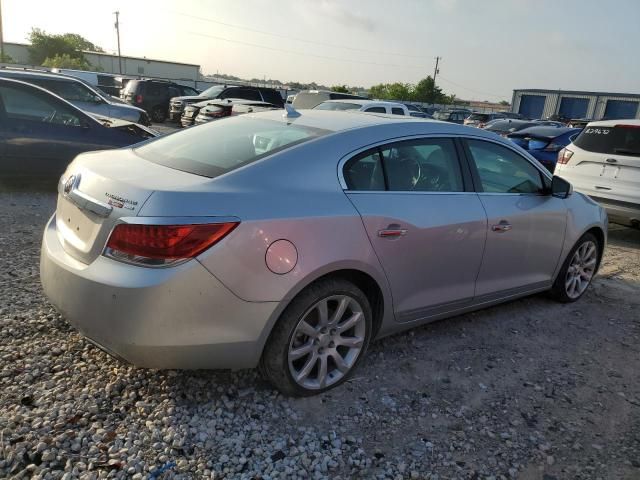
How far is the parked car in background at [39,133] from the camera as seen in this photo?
Result: 6.88 meters

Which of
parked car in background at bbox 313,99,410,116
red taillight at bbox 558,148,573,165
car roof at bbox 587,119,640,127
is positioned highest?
car roof at bbox 587,119,640,127

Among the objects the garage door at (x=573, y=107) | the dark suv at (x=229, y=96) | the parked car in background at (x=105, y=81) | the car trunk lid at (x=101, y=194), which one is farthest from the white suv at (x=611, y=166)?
the garage door at (x=573, y=107)

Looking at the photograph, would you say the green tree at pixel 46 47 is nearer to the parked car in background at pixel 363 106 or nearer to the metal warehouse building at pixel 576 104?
the metal warehouse building at pixel 576 104

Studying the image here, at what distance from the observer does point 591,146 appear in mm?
7090

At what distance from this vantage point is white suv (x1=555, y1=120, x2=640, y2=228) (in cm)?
653

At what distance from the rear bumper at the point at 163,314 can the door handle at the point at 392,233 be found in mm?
776

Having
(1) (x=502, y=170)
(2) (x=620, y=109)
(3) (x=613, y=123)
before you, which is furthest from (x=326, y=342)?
(2) (x=620, y=109)

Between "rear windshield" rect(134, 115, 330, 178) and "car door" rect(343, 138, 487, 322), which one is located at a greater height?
"rear windshield" rect(134, 115, 330, 178)

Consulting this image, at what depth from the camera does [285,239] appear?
2.60 metres

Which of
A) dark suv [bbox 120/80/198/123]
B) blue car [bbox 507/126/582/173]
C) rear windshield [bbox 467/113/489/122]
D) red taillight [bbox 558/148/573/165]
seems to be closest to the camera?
red taillight [bbox 558/148/573/165]

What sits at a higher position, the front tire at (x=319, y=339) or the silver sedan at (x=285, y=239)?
the silver sedan at (x=285, y=239)

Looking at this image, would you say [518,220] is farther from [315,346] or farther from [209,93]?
[209,93]

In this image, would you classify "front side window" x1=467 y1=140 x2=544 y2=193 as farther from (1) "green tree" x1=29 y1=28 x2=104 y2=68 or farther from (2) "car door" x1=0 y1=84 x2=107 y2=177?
(1) "green tree" x1=29 y1=28 x2=104 y2=68

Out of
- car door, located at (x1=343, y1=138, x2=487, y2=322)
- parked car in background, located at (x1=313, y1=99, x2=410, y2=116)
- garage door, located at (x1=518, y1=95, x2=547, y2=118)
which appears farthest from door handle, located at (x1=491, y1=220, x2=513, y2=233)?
garage door, located at (x1=518, y1=95, x2=547, y2=118)
